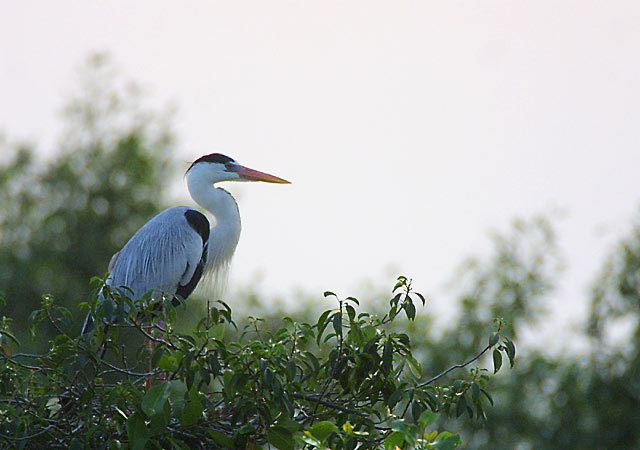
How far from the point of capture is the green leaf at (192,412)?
4395 mm

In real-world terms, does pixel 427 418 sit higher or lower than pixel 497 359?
lower

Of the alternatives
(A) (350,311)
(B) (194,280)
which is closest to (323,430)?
(A) (350,311)

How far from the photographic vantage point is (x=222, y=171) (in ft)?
27.8

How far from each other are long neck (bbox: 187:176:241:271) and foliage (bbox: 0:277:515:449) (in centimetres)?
358

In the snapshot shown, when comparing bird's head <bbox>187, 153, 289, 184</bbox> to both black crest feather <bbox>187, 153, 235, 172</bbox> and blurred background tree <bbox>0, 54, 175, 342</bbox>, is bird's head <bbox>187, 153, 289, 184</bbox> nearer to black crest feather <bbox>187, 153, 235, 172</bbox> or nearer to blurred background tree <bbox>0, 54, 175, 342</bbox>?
black crest feather <bbox>187, 153, 235, 172</bbox>

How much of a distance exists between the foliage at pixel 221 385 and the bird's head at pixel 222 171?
373 centimetres

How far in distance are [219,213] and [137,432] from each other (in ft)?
14.0

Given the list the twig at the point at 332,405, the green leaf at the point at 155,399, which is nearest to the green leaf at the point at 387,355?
the twig at the point at 332,405

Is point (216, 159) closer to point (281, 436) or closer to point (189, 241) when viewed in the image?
point (189, 241)

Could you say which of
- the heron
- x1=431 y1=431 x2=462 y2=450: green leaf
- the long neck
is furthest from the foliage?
the long neck

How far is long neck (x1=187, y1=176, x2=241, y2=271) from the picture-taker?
27.4 ft

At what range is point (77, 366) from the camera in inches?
171

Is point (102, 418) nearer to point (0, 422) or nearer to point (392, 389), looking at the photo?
point (0, 422)

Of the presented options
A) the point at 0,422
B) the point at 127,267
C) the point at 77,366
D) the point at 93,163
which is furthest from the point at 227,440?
the point at 93,163
